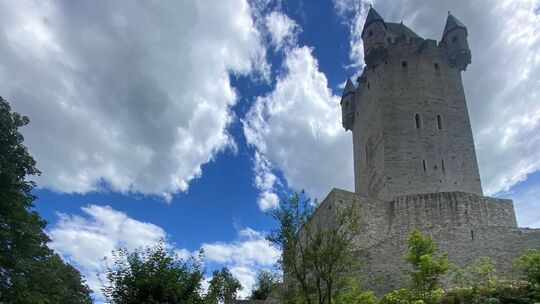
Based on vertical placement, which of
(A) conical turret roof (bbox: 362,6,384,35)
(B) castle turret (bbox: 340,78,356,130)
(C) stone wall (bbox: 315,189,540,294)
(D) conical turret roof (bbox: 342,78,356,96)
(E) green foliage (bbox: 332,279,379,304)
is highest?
(A) conical turret roof (bbox: 362,6,384,35)

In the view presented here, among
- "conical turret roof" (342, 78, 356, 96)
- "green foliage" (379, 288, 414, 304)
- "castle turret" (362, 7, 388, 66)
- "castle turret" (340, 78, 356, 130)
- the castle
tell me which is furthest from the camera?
"conical turret roof" (342, 78, 356, 96)

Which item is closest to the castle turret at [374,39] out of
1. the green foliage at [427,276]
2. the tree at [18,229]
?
the green foliage at [427,276]

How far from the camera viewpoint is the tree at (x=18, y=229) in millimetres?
16062

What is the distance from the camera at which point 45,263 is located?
723 inches

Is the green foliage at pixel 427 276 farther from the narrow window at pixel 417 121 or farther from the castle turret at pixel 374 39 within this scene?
the castle turret at pixel 374 39

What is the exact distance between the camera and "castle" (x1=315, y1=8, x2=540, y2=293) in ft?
72.1

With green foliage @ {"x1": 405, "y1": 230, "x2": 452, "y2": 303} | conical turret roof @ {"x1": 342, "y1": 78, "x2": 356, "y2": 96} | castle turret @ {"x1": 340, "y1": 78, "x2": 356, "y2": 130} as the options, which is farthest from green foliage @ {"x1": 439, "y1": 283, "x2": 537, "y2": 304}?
conical turret roof @ {"x1": 342, "y1": 78, "x2": 356, "y2": 96}

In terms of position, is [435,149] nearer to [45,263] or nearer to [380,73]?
[380,73]

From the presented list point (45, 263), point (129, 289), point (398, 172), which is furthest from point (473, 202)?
point (45, 263)

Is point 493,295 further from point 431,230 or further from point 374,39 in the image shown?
point 374,39

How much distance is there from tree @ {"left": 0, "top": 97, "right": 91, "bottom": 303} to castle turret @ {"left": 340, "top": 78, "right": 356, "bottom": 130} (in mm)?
24714

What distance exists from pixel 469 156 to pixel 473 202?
20.4ft

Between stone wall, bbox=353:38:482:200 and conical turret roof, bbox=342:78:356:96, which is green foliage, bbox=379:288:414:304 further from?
conical turret roof, bbox=342:78:356:96

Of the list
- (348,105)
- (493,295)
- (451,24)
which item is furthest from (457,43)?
(493,295)
